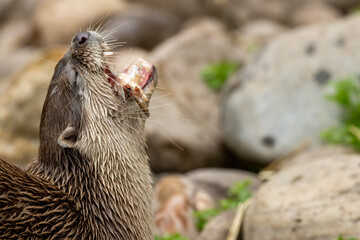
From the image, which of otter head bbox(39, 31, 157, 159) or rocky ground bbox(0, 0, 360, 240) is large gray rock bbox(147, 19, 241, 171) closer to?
rocky ground bbox(0, 0, 360, 240)

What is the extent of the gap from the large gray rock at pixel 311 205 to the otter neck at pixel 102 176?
1.23 meters

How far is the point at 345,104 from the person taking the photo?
5996mm

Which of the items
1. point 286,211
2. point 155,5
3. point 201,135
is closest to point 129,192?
point 286,211

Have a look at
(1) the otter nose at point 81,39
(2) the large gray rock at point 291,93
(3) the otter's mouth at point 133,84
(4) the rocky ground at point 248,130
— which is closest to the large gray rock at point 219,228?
(4) the rocky ground at point 248,130

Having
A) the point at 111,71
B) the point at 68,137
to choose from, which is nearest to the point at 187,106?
the point at 111,71

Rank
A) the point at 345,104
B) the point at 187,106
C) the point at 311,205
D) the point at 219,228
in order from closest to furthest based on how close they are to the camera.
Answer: the point at 311,205 < the point at 219,228 < the point at 345,104 < the point at 187,106

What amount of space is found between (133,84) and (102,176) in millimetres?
433

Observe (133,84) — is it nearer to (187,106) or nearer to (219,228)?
(219,228)

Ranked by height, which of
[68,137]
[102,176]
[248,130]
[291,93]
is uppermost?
[68,137]

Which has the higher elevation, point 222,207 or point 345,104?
→ point 345,104

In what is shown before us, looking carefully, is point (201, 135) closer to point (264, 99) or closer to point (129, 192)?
point (264, 99)

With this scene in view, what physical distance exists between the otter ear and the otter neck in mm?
31

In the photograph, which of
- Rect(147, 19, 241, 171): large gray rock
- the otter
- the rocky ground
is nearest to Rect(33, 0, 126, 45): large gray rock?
the rocky ground

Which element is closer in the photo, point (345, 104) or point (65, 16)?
point (345, 104)
